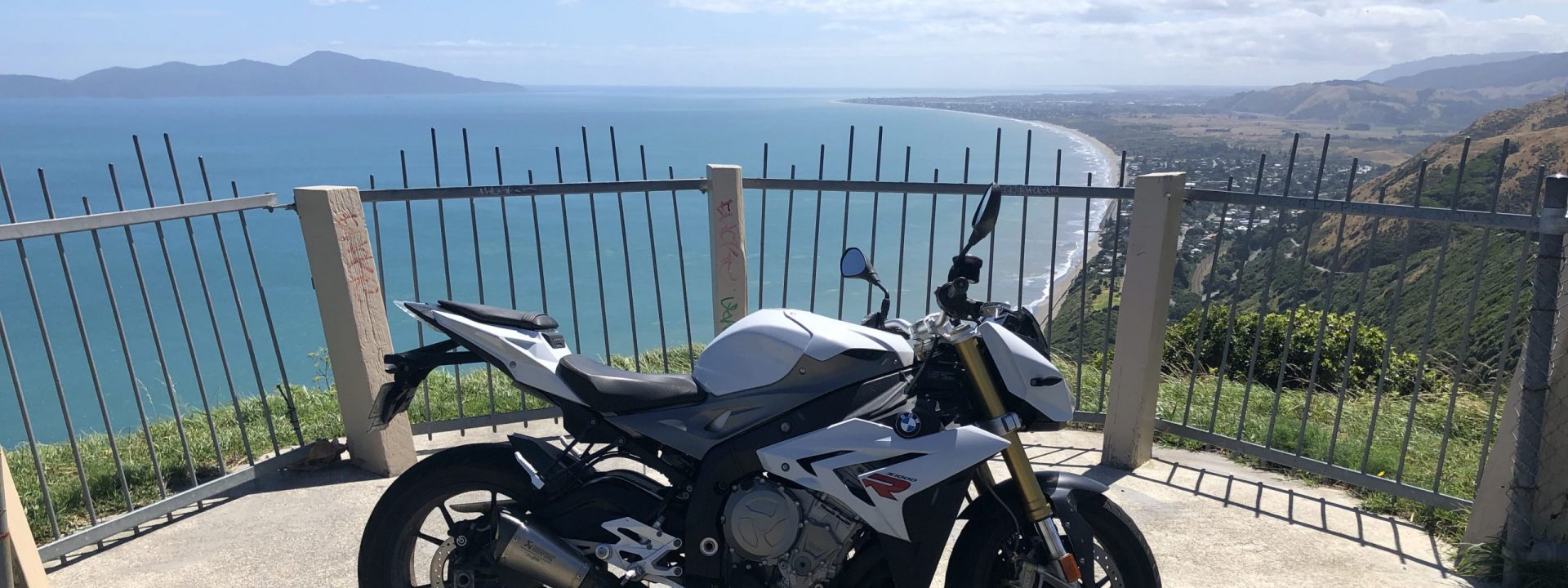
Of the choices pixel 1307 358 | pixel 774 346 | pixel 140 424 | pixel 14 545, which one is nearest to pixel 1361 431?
pixel 1307 358

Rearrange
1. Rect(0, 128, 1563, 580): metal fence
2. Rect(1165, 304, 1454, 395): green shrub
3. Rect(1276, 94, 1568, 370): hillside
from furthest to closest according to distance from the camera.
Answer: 1. Rect(1165, 304, 1454, 395): green shrub
2. Rect(1276, 94, 1568, 370): hillside
3. Rect(0, 128, 1563, 580): metal fence

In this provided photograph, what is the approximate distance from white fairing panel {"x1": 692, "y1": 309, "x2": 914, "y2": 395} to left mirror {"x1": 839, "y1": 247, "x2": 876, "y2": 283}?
16 cm

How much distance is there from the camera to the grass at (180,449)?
453 centimetres

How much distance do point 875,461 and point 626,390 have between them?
0.76m

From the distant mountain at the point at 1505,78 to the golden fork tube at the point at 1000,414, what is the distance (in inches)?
3447

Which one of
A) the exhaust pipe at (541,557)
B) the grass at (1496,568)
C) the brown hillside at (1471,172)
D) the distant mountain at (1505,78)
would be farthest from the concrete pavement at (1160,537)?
the distant mountain at (1505,78)

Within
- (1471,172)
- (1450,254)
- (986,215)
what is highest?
(986,215)

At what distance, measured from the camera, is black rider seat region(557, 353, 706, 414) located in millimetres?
2953

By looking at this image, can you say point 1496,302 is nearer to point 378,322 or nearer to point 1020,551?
point 1020,551

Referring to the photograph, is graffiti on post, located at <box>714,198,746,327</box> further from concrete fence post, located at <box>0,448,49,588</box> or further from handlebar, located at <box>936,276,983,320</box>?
concrete fence post, located at <box>0,448,49,588</box>

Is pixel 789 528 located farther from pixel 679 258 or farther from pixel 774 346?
pixel 679 258

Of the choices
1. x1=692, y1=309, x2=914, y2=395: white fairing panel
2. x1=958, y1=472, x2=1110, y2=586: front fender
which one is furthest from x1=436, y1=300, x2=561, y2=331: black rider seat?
x1=958, y1=472, x2=1110, y2=586: front fender

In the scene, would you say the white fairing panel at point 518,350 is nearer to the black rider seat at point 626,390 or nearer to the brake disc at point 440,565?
the black rider seat at point 626,390

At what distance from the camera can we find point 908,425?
2.83 metres
